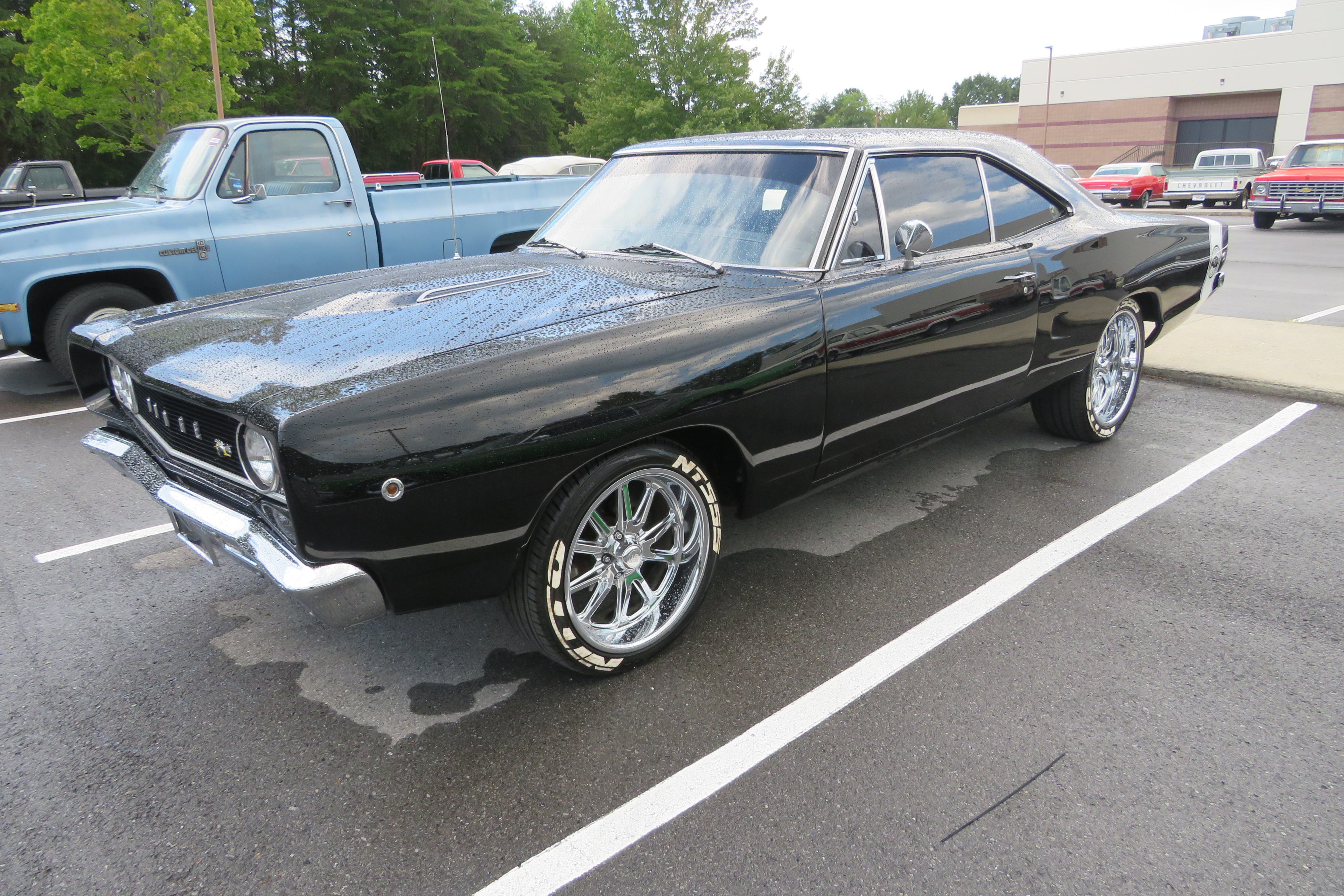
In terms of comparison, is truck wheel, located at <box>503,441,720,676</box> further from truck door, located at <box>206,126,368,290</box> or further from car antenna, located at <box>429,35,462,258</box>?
truck door, located at <box>206,126,368,290</box>

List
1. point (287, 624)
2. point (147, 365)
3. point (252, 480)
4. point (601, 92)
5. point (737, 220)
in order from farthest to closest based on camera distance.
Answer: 1. point (601, 92)
2. point (737, 220)
3. point (287, 624)
4. point (147, 365)
5. point (252, 480)

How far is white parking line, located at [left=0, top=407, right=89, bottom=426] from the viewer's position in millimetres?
5801

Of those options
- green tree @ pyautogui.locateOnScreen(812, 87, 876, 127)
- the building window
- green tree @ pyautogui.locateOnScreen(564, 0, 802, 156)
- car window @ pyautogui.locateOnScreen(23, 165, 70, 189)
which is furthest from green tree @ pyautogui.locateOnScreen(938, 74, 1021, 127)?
car window @ pyautogui.locateOnScreen(23, 165, 70, 189)


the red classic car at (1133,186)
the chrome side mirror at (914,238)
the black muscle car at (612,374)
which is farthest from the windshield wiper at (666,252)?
the red classic car at (1133,186)

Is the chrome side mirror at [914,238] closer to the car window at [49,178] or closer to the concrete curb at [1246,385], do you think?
the concrete curb at [1246,385]

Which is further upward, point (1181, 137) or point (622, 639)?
point (1181, 137)

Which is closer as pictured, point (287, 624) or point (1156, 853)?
point (1156, 853)

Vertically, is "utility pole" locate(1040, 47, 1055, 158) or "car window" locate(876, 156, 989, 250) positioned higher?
"utility pole" locate(1040, 47, 1055, 158)

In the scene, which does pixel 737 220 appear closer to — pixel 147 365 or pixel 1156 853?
pixel 147 365

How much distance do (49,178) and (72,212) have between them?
11.5 meters

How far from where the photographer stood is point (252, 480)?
7.63 feet

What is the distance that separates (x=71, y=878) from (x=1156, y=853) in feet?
8.30

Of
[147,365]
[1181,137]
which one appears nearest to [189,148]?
[147,365]

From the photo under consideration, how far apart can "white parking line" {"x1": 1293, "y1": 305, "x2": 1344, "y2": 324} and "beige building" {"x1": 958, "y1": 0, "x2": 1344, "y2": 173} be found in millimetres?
34774
